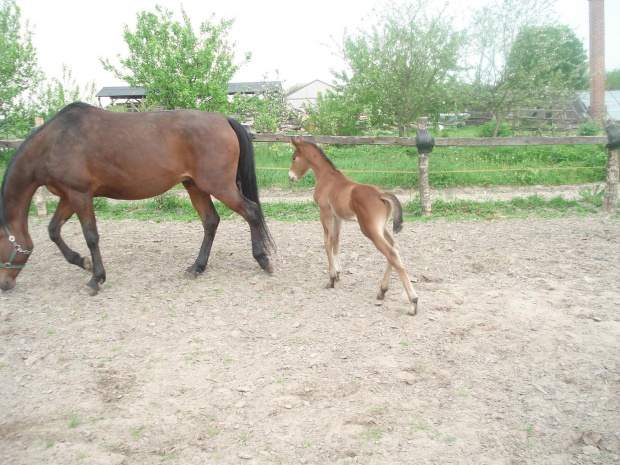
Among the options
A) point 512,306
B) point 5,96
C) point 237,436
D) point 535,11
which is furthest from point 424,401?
point 5,96

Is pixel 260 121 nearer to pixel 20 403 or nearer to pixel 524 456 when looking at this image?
pixel 20 403

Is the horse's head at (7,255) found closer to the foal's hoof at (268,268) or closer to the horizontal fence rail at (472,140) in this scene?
the foal's hoof at (268,268)

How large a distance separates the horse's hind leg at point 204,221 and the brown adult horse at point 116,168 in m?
0.01

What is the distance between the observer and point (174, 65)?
1139 cm

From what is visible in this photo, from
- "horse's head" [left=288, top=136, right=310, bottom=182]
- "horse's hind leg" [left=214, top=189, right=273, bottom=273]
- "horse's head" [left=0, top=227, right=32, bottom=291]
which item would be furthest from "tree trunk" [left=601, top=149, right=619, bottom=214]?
"horse's head" [left=0, top=227, right=32, bottom=291]

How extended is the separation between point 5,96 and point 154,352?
520 inches

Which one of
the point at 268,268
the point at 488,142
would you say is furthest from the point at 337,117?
the point at 268,268

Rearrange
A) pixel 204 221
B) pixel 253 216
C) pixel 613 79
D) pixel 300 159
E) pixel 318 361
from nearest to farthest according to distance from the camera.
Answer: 1. pixel 318 361
2. pixel 253 216
3. pixel 300 159
4. pixel 204 221
5. pixel 613 79

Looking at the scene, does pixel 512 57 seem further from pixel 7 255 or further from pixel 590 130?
pixel 7 255

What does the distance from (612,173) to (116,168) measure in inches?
308

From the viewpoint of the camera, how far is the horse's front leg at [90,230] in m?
5.23

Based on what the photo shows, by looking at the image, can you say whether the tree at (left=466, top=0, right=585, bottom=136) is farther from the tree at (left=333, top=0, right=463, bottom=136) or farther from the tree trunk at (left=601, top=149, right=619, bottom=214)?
the tree trunk at (left=601, top=149, right=619, bottom=214)

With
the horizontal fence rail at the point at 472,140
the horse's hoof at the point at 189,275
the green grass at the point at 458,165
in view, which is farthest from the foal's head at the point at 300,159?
the green grass at the point at 458,165

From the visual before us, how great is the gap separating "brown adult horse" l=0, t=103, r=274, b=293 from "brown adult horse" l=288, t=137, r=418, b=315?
80 cm
